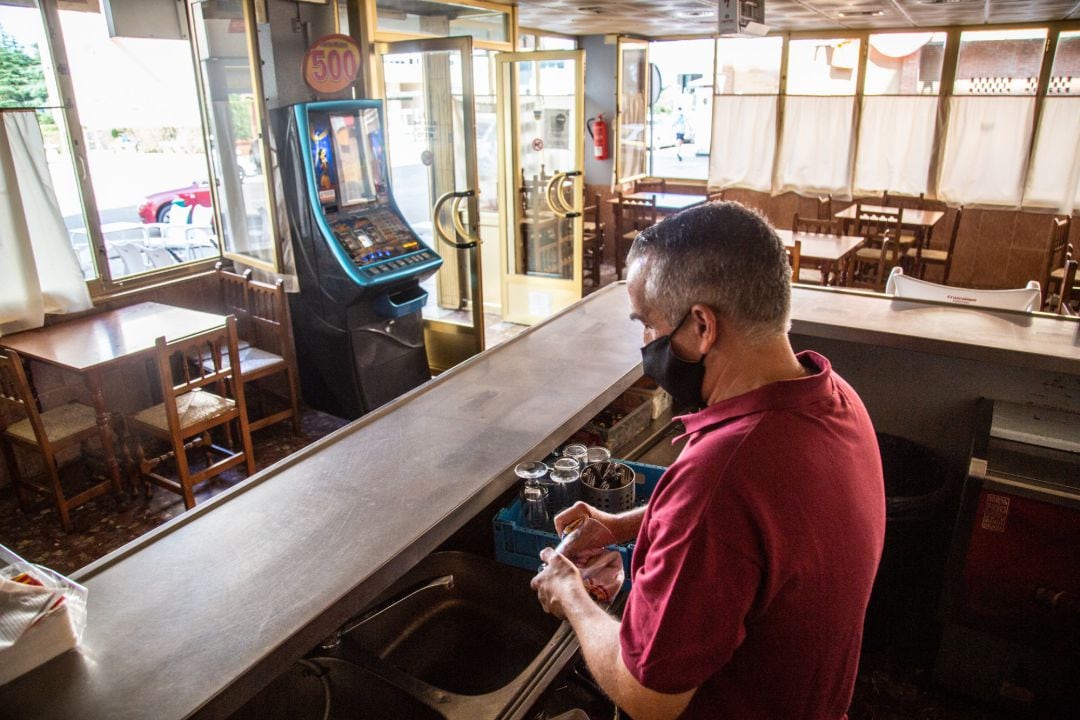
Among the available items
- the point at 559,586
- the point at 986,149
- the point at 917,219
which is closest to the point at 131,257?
Result: the point at 559,586

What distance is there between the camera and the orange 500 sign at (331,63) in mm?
4078

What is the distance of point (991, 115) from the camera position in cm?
729

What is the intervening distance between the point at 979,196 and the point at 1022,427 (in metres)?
6.35

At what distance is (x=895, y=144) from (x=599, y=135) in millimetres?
3280

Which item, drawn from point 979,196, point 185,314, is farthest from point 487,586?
point 979,196

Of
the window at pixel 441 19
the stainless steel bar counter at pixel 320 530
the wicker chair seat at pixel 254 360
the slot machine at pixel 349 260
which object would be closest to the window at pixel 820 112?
the window at pixel 441 19

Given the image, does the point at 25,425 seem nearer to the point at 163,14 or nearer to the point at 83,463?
the point at 83,463

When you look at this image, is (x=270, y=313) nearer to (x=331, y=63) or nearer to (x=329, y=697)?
(x=331, y=63)

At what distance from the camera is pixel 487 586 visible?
5.74 ft

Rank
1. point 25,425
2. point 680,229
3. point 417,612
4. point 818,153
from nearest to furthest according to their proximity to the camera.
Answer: point 680,229
point 417,612
point 25,425
point 818,153

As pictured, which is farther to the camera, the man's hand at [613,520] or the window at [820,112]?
the window at [820,112]

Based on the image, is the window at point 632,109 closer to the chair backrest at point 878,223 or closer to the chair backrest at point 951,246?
the chair backrest at point 878,223

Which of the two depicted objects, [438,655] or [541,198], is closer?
[438,655]

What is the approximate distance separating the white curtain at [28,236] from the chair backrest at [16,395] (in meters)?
0.44
